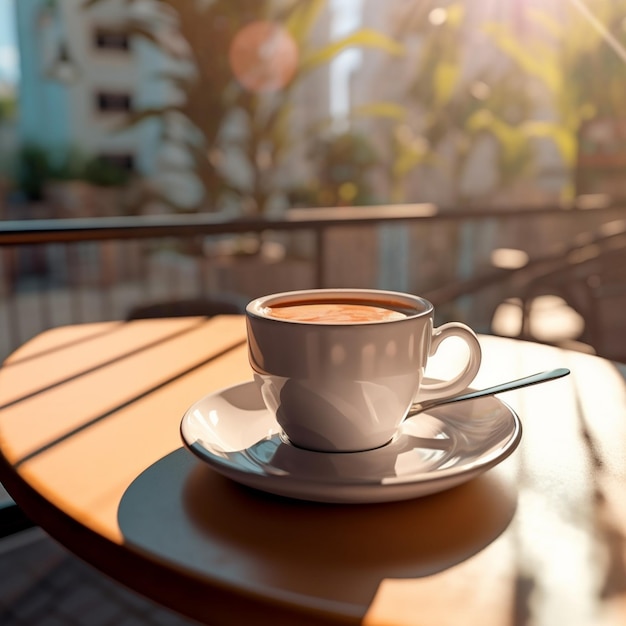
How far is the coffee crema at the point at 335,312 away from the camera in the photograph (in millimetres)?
597

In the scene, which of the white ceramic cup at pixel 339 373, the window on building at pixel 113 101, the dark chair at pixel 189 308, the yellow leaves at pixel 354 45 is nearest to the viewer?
the white ceramic cup at pixel 339 373

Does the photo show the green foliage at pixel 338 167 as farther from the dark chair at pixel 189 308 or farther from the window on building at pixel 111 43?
the window on building at pixel 111 43

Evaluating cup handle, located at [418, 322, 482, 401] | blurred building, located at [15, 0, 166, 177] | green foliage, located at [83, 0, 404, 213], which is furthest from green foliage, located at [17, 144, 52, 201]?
cup handle, located at [418, 322, 482, 401]

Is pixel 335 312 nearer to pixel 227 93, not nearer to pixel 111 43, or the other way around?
pixel 227 93

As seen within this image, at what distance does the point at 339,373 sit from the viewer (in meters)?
0.54

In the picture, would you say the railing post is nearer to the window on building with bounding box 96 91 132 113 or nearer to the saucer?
the saucer

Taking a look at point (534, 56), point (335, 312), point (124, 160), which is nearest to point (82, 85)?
point (124, 160)

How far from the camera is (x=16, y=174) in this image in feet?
53.2

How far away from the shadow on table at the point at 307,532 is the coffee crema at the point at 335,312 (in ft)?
→ 0.50

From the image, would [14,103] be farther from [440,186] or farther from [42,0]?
[440,186]

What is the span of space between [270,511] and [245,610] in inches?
4.0

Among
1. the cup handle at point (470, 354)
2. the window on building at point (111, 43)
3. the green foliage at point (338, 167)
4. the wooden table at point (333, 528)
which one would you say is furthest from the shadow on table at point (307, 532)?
the window on building at point (111, 43)

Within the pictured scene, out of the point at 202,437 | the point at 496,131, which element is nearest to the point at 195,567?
the point at 202,437

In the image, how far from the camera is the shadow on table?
42cm
